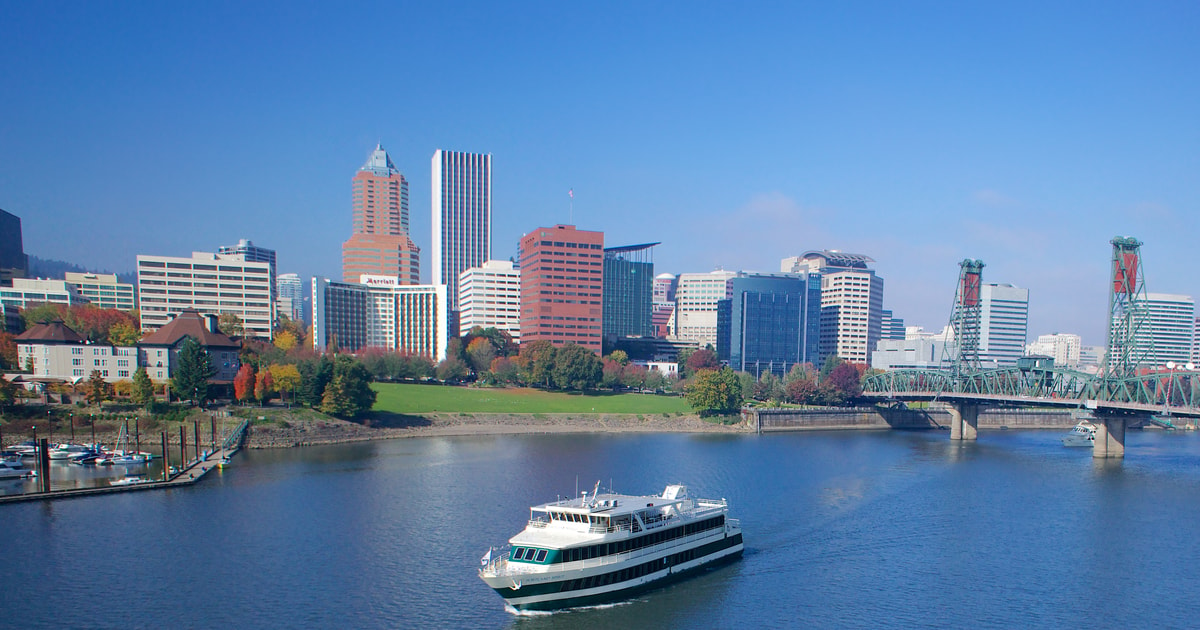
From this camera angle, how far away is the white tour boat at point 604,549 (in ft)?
115

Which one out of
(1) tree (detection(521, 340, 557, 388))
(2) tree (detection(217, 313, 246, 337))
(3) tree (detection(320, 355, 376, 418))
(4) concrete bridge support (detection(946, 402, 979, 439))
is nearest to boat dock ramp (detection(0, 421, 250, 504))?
(3) tree (detection(320, 355, 376, 418))

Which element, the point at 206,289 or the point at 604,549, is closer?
the point at 604,549

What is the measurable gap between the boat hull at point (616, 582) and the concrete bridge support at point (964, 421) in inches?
3307

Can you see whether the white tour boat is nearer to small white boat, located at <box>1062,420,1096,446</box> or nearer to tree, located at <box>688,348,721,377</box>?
small white boat, located at <box>1062,420,1096,446</box>

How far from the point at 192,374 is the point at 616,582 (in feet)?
226

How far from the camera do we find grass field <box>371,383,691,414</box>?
108 meters

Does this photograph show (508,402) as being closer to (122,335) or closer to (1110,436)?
(122,335)

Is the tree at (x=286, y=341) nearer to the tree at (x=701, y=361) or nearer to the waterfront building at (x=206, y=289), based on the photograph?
the waterfront building at (x=206, y=289)

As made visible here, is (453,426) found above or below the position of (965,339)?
below

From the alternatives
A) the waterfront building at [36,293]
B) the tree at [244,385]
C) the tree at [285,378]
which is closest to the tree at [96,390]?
the tree at [244,385]

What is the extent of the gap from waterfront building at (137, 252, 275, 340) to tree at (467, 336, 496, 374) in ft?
148

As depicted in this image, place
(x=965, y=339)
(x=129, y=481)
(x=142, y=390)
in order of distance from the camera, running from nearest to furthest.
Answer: (x=129, y=481) → (x=142, y=390) → (x=965, y=339)

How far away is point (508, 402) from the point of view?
118 meters

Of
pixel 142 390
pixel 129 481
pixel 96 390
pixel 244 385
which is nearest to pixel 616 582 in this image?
pixel 129 481
